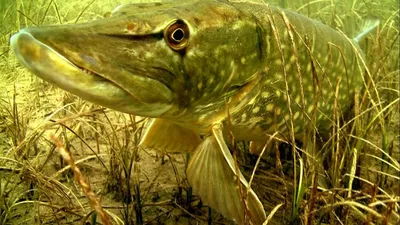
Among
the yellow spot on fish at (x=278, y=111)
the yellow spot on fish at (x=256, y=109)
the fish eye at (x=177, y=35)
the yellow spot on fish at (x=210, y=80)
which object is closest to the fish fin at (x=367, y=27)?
the yellow spot on fish at (x=278, y=111)

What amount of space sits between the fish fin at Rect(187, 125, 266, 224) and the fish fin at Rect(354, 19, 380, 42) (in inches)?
101

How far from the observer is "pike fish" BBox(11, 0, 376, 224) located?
5.32 ft

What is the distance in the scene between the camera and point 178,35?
6.51ft

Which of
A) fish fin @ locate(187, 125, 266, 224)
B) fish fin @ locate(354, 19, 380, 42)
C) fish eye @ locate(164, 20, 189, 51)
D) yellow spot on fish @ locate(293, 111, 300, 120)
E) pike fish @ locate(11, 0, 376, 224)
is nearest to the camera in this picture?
pike fish @ locate(11, 0, 376, 224)

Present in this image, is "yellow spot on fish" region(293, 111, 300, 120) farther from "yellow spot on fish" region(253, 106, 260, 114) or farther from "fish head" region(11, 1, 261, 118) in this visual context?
"fish head" region(11, 1, 261, 118)

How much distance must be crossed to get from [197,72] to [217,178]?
1.96 feet

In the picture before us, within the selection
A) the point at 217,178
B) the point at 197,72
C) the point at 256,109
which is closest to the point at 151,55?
the point at 197,72

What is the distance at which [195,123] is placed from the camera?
2367 mm

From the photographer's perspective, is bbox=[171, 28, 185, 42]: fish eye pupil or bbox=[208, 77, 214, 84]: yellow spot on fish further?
bbox=[208, 77, 214, 84]: yellow spot on fish

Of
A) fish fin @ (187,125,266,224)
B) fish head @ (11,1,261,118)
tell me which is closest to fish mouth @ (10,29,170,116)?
fish head @ (11,1,261,118)

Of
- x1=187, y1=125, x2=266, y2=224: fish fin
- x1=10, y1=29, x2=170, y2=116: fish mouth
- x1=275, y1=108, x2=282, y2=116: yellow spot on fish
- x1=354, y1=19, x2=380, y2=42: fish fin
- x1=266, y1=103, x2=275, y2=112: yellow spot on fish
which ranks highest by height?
x1=10, y1=29, x2=170, y2=116: fish mouth

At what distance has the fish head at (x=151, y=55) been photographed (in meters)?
1.57

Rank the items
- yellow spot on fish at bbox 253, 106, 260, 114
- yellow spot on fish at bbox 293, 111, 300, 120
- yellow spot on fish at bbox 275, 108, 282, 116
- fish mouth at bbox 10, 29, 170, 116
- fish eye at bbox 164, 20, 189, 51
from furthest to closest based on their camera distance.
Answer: yellow spot on fish at bbox 293, 111, 300, 120
yellow spot on fish at bbox 275, 108, 282, 116
yellow spot on fish at bbox 253, 106, 260, 114
fish eye at bbox 164, 20, 189, 51
fish mouth at bbox 10, 29, 170, 116

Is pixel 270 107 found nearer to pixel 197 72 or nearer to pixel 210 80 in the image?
pixel 210 80
